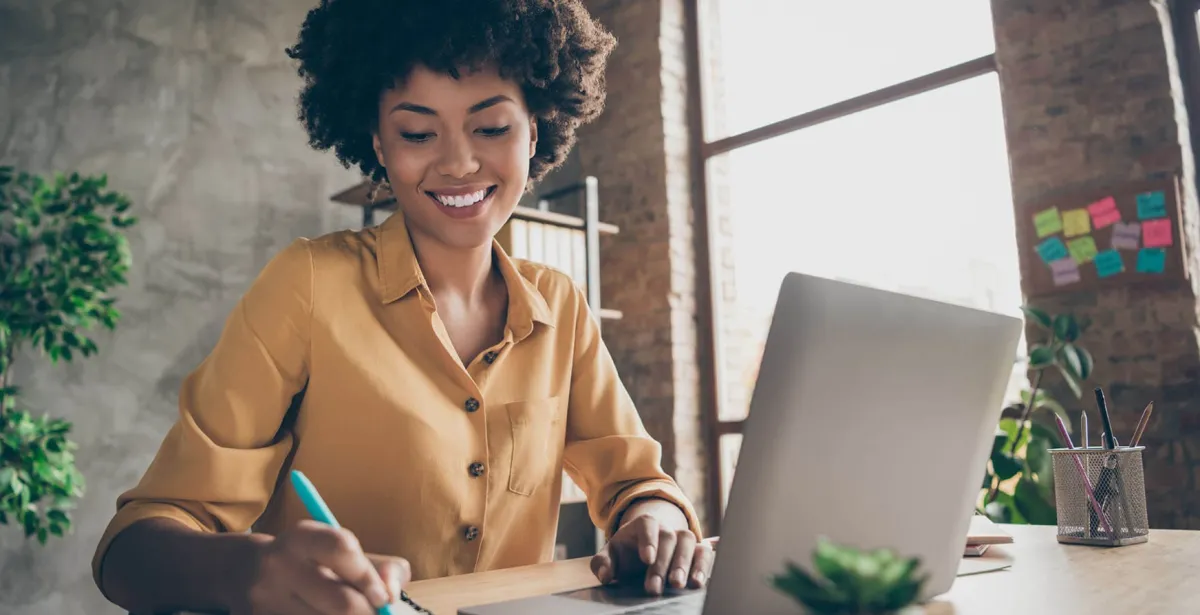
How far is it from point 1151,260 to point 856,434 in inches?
97.3

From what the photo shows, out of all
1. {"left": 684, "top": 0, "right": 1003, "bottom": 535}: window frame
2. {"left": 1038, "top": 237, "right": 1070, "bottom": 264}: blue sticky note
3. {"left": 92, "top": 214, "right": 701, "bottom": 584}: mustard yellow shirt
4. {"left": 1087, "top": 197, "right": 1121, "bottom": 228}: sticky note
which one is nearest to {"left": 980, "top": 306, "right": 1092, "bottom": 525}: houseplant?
{"left": 1038, "top": 237, "right": 1070, "bottom": 264}: blue sticky note

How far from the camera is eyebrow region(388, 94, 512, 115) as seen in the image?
1.20 m

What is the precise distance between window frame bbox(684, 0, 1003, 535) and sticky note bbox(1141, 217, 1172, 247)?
124 centimetres

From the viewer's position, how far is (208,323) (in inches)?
131

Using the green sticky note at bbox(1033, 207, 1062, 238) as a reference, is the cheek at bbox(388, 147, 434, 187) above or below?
below

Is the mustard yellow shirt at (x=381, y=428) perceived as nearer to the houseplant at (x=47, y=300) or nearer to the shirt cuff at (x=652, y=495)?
the shirt cuff at (x=652, y=495)

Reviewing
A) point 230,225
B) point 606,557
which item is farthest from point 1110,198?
point 230,225

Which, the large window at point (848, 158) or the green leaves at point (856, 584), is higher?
the large window at point (848, 158)

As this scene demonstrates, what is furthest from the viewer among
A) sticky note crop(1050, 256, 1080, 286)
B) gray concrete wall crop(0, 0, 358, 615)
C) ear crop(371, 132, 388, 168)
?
gray concrete wall crop(0, 0, 358, 615)

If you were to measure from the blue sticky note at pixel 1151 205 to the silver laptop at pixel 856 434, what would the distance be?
2.24 meters

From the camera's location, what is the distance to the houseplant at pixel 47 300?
8.44 feet

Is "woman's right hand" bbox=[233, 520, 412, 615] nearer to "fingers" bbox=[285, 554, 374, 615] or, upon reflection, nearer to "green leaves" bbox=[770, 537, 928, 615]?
"fingers" bbox=[285, 554, 374, 615]

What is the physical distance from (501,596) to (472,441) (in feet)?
1.03

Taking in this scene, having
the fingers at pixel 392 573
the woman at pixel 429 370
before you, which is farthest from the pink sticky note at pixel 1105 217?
the fingers at pixel 392 573
